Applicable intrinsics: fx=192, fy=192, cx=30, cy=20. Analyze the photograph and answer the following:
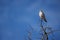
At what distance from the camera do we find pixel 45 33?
34.3 feet

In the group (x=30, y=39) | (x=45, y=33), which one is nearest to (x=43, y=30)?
(x=45, y=33)

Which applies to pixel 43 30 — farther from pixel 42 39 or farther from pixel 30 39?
pixel 30 39

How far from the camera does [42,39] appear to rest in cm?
1062

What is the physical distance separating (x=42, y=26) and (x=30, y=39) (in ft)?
4.25

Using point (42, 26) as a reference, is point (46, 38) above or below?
below

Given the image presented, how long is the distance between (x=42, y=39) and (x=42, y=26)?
28.2 inches

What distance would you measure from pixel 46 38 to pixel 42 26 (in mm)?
713

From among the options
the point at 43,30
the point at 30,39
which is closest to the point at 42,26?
the point at 43,30

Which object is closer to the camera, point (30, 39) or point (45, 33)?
point (45, 33)

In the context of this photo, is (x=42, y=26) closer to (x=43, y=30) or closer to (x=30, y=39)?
(x=43, y=30)

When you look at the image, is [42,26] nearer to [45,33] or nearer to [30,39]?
[45,33]

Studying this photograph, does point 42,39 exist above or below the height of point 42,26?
below

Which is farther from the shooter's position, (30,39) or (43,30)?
(30,39)

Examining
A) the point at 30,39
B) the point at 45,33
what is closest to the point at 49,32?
the point at 45,33
